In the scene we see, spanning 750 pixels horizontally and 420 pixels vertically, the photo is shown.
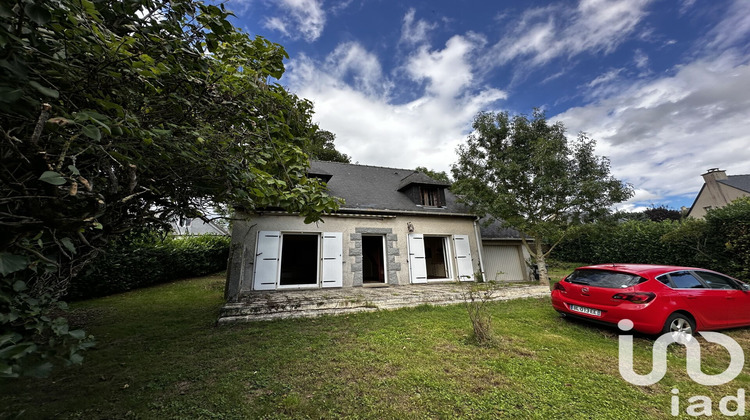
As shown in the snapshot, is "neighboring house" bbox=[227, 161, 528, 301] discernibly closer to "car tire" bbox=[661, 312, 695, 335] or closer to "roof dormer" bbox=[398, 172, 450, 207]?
"roof dormer" bbox=[398, 172, 450, 207]

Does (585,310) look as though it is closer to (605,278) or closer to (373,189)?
(605,278)

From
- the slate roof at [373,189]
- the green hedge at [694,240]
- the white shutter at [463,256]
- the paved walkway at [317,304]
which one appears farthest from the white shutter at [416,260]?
the green hedge at [694,240]

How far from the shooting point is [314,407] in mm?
2322

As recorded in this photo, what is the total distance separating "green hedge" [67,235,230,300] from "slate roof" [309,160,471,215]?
18.9ft

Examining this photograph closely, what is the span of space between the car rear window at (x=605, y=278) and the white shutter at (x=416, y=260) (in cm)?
479

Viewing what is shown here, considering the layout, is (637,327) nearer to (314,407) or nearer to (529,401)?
(529,401)

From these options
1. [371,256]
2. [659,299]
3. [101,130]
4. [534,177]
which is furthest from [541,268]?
[101,130]

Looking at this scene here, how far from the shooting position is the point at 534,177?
8.58m

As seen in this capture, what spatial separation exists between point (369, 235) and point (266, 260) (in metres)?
3.57

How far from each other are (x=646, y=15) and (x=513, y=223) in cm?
643

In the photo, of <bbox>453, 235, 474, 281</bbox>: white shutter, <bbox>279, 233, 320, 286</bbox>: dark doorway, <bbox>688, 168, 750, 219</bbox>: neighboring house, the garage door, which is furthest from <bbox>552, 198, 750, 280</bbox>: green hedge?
<bbox>688, 168, 750, 219</bbox>: neighboring house

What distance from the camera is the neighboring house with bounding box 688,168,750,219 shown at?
18.5m

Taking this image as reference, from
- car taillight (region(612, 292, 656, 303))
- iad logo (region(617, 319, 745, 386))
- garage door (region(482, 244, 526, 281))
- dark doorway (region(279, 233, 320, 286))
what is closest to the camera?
iad logo (region(617, 319, 745, 386))

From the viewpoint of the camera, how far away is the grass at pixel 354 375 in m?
2.33
